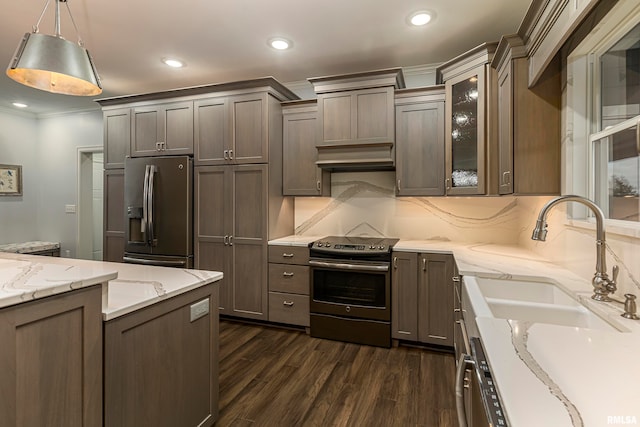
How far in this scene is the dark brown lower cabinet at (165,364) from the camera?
1228 millimetres

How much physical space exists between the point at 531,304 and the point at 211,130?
3.18 m

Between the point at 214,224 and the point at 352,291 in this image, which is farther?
the point at 214,224

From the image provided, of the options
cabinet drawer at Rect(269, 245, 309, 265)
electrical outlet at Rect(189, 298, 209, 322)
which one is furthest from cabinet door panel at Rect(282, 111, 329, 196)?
electrical outlet at Rect(189, 298, 209, 322)

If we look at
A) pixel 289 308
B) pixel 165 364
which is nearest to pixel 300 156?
pixel 289 308

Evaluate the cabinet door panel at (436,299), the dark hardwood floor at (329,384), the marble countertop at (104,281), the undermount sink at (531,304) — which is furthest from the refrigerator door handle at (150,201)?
the undermount sink at (531,304)

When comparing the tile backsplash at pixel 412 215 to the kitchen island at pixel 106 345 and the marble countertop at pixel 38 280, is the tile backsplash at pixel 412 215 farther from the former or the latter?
the marble countertop at pixel 38 280

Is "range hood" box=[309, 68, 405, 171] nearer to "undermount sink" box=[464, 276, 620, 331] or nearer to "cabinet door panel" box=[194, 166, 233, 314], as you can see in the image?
"cabinet door panel" box=[194, 166, 233, 314]

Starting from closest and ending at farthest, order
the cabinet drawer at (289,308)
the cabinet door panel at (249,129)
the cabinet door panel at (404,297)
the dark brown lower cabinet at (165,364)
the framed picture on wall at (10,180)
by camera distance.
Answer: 1. the dark brown lower cabinet at (165,364)
2. the cabinet door panel at (404,297)
3. the cabinet drawer at (289,308)
4. the cabinet door panel at (249,129)
5. the framed picture on wall at (10,180)

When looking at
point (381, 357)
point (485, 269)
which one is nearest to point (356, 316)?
point (381, 357)

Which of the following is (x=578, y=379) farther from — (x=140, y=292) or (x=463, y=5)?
(x=463, y=5)

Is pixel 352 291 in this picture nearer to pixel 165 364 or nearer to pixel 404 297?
pixel 404 297

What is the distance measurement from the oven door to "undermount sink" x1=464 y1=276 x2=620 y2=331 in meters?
1.09

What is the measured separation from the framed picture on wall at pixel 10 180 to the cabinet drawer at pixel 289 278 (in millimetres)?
4473

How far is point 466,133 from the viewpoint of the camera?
2705 millimetres
